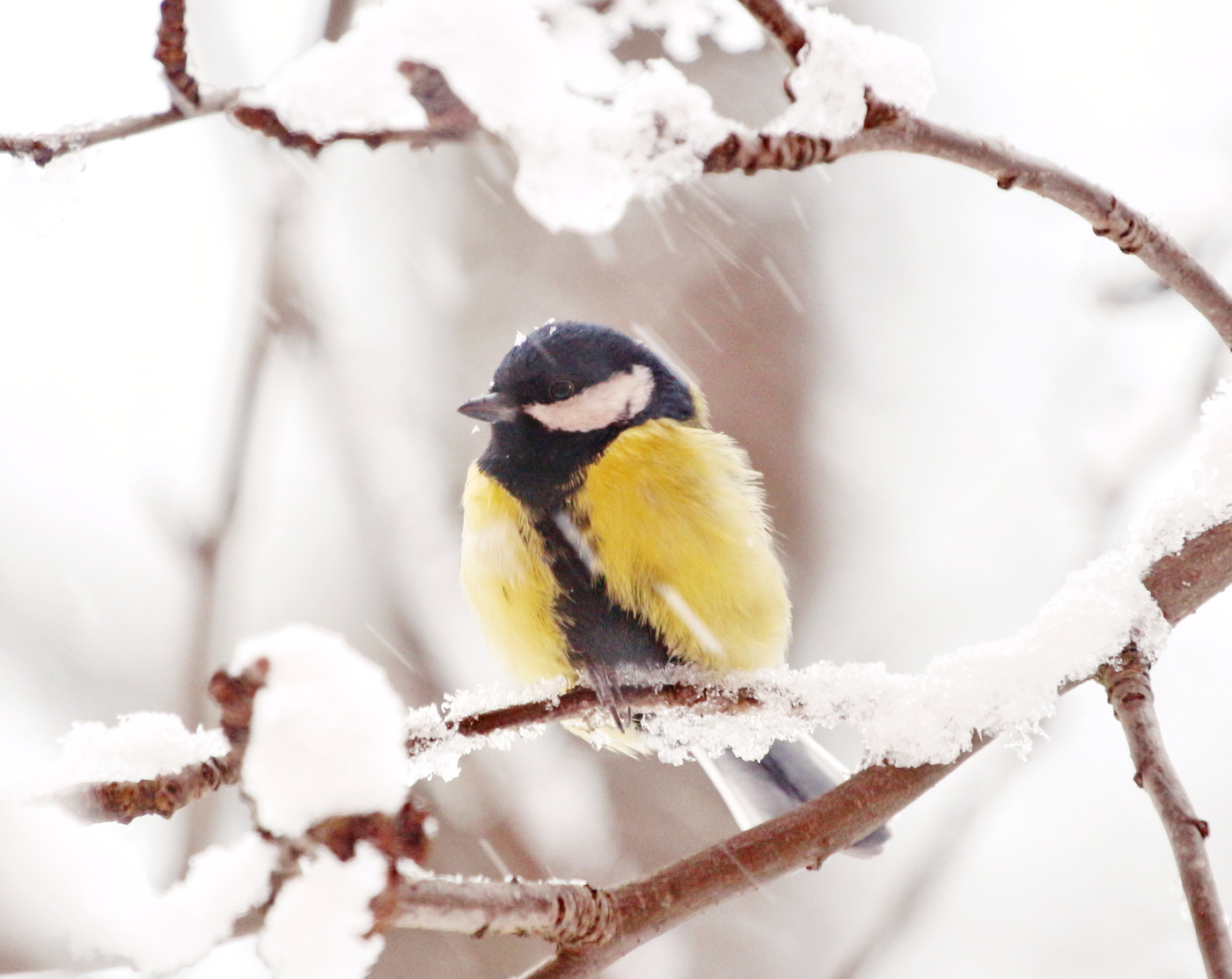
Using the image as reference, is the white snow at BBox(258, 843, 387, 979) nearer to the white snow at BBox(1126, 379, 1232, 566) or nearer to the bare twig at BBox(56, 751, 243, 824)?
the bare twig at BBox(56, 751, 243, 824)

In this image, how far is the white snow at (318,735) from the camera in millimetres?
635

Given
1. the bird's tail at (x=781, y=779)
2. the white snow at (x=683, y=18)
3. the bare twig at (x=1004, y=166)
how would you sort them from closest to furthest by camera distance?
the bare twig at (x=1004, y=166) → the white snow at (x=683, y=18) → the bird's tail at (x=781, y=779)

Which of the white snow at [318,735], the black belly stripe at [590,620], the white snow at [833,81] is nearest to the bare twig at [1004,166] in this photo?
Answer: the white snow at [833,81]

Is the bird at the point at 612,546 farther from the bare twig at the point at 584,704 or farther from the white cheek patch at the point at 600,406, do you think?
the bare twig at the point at 584,704

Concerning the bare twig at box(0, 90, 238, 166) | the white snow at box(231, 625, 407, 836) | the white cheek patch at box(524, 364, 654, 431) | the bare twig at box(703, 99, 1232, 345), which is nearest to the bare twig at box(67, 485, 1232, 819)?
the bare twig at box(703, 99, 1232, 345)

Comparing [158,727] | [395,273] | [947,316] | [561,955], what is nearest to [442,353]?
[395,273]

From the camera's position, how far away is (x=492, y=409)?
82.8 inches

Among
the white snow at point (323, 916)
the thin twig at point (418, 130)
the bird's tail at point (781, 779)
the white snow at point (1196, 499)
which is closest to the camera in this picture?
the white snow at point (323, 916)

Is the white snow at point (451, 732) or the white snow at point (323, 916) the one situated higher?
the white snow at point (323, 916)

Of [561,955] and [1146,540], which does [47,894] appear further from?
[1146,540]

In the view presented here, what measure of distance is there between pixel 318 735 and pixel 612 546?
1.24 m

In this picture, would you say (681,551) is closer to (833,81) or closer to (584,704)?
(584,704)

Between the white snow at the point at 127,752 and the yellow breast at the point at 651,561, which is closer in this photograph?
the white snow at the point at 127,752

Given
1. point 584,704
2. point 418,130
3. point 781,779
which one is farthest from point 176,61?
point 781,779
